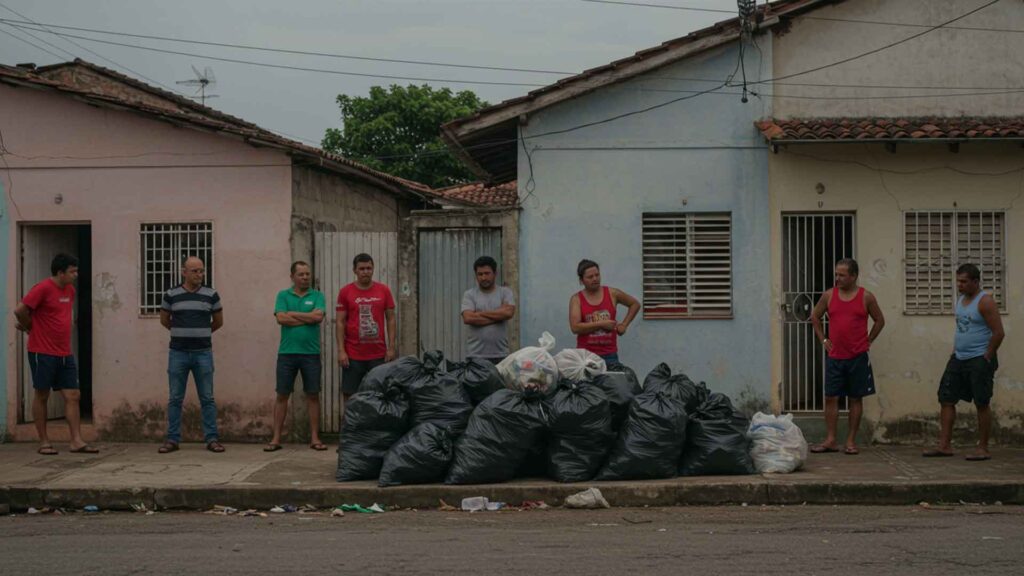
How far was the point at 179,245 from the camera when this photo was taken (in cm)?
1173

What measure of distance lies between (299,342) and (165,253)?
6.49 ft

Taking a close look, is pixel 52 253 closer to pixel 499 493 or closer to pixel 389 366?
pixel 389 366

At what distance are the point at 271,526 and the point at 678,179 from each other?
5585 mm

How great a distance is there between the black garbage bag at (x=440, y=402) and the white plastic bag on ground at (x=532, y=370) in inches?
16.8

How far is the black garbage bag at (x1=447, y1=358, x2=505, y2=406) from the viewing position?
9.41 metres

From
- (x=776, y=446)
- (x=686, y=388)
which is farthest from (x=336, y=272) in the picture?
(x=776, y=446)

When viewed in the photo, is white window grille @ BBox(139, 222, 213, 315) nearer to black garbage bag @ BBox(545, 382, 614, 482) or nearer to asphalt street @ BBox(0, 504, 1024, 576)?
asphalt street @ BBox(0, 504, 1024, 576)

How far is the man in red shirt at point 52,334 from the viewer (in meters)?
10.6

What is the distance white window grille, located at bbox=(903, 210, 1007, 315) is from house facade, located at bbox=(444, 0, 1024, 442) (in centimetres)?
1

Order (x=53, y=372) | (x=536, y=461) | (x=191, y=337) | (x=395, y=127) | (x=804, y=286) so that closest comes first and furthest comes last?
(x=536, y=461)
(x=53, y=372)
(x=191, y=337)
(x=804, y=286)
(x=395, y=127)

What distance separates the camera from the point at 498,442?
880cm

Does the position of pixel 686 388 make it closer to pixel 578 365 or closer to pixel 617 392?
pixel 617 392

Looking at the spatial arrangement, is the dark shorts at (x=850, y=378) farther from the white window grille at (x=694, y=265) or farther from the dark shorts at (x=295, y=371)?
the dark shorts at (x=295, y=371)

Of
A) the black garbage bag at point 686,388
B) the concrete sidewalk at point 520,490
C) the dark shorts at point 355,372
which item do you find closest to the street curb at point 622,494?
the concrete sidewalk at point 520,490
